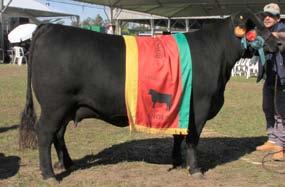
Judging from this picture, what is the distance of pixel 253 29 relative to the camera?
20.3 feet

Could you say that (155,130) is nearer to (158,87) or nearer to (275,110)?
(158,87)

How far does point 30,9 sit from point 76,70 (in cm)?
3628

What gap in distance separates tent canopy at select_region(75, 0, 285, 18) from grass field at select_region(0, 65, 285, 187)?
672 inches

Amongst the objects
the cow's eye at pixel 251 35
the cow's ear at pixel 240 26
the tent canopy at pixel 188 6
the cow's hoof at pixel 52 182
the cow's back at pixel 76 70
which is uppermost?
the tent canopy at pixel 188 6

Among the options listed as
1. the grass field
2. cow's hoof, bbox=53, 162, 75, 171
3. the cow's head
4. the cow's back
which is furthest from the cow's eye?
A: cow's hoof, bbox=53, 162, 75, 171

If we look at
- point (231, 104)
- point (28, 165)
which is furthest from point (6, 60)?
point (28, 165)

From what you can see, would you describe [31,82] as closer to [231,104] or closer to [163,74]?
[163,74]

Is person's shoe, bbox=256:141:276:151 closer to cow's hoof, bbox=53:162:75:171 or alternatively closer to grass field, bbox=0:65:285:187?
grass field, bbox=0:65:285:187

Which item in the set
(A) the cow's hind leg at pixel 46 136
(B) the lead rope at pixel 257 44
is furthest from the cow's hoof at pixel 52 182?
(B) the lead rope at pixel 257 44

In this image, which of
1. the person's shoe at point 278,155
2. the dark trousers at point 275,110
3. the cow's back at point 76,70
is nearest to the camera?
the cow's back at point 76,70

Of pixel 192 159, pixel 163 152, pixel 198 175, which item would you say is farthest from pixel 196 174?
pixel 163 152

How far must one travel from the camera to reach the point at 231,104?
13.4 m

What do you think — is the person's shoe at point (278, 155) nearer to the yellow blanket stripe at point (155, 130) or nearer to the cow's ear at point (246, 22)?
the yellow blanket stripe at point (155, 130)

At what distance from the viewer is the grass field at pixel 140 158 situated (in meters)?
6.07
